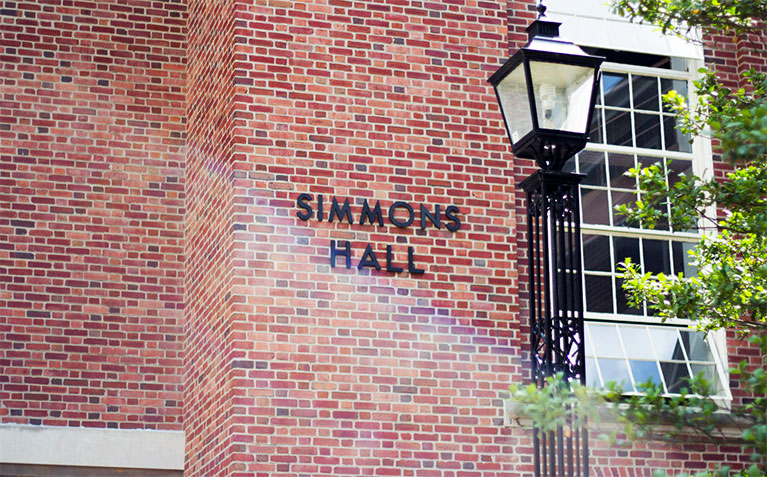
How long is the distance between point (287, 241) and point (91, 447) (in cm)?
253

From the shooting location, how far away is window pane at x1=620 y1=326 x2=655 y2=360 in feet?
34.7

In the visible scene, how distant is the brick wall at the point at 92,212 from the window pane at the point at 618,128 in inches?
164

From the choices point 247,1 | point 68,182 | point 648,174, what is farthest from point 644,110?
point 68,182

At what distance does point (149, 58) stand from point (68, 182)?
4.85 ft

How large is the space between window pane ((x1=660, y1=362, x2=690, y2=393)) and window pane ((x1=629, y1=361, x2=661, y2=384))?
9cm

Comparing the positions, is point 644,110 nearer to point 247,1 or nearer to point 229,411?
point 247,1

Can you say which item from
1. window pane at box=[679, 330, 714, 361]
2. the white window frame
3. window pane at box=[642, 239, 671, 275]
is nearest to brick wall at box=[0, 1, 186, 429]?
the white window frame

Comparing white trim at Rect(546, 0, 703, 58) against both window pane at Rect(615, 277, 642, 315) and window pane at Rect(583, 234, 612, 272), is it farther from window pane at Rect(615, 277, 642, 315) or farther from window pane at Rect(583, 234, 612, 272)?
window pane at Rect(615, 277, 642, 315)

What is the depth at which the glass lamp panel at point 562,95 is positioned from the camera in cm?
661

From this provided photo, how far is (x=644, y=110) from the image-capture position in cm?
1141

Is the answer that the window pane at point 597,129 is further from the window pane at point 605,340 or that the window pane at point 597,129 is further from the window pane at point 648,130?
the window pane at point 605,340

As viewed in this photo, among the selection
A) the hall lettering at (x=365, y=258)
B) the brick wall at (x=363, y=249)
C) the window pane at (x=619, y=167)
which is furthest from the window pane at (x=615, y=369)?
the hall lettering at (x=365, y=258)

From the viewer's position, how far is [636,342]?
10.6m

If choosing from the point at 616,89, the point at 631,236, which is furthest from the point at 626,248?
the point at 616,89
